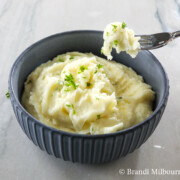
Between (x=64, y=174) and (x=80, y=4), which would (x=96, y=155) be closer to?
(x=64, y=174)

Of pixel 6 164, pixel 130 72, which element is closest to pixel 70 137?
pixel 6 164

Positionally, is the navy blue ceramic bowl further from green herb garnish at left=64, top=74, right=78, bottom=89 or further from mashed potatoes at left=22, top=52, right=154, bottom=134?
green herb garnish at left=64, top=74, right=78, bottom=89

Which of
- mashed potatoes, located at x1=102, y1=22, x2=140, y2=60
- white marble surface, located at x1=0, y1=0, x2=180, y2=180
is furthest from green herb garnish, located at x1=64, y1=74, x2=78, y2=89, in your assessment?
white marble surface, located at x1=0, y1=0, x2=180, y2=180

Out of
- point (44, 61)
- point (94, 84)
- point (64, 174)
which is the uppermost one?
point (44, 61)

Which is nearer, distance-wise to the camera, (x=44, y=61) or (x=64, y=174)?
(x=64, y=174)

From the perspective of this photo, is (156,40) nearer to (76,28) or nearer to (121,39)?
(121,39)

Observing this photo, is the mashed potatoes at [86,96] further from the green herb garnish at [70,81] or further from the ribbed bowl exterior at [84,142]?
the ribbed bowl exterior at [84,142]
